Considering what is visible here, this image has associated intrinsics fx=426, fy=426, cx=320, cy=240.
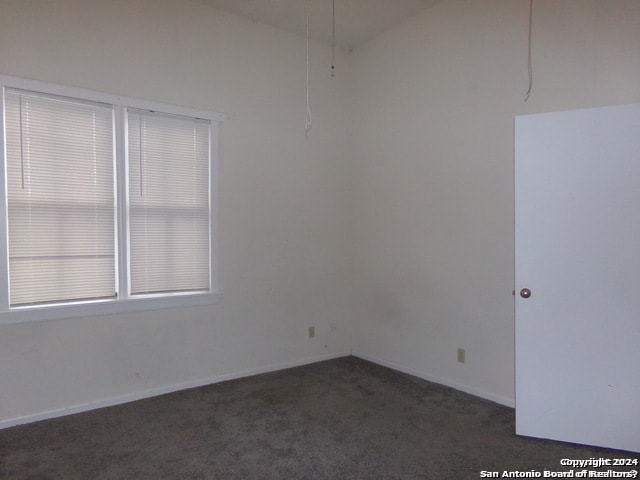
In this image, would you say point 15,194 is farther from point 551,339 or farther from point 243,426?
point 551,339

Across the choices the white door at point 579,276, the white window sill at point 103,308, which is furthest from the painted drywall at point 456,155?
the white window sill at point 103,308

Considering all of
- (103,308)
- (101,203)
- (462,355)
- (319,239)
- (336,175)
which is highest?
(336,175)

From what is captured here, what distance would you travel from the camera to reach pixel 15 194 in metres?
2.74

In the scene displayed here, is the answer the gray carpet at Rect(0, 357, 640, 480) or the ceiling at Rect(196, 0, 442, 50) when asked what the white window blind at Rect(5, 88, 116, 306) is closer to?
the gray carpet at Rect(0, 357, 640, 480)

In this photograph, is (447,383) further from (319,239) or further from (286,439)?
(319,239)

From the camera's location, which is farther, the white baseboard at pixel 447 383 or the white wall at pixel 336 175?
the white baseboard at pixel 447 383

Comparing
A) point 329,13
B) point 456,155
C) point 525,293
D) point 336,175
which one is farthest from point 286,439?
point 329,13

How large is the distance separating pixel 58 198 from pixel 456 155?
2930mm

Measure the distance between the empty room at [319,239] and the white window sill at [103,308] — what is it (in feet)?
0.05

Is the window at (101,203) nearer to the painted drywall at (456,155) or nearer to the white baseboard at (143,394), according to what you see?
the white baseboard at (143,394)

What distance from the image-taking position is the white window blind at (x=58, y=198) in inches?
108

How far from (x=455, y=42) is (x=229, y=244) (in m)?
2.46

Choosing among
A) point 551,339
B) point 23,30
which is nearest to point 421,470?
point 551,339

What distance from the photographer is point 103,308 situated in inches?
120
